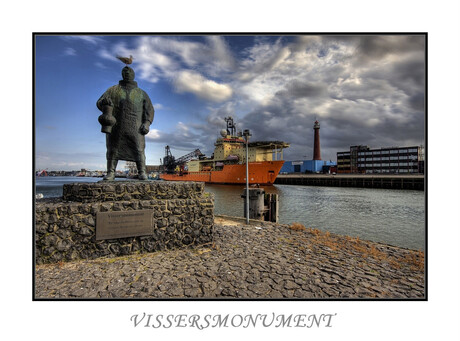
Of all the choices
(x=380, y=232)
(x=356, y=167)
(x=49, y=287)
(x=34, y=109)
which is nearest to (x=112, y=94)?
(x=34, y=109)

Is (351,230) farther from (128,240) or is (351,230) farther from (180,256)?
(128,240)

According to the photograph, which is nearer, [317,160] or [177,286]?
[177,286]

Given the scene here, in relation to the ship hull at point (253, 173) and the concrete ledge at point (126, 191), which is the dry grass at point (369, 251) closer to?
the concrete ledge at point (126, 191)

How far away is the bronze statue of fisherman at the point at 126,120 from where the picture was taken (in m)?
4.98

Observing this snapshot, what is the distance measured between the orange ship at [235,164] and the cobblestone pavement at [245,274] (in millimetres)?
32274

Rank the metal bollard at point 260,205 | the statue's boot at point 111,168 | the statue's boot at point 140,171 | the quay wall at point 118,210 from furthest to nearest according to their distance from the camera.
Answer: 1. the metal bollard at point 260,205
2. the statue's boot at point 140,171
3. the statue's boot at point 111,168
4. the quay wall at point 118,210

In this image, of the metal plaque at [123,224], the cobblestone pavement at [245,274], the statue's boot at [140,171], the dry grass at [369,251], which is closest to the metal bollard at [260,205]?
the dry grass at [369,251]

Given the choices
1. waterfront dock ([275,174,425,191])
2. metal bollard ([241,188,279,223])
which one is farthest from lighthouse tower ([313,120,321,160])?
metal bollard ([241,188,279,223])

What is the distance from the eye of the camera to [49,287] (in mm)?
3057

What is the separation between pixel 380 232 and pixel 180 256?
36.5ft

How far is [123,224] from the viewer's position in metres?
4.20

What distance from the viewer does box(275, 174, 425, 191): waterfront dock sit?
3656 centimetres

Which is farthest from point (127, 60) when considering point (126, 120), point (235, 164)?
point (235, 164)

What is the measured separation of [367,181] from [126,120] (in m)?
48.4
